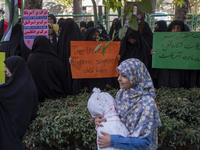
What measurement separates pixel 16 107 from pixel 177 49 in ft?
9.23

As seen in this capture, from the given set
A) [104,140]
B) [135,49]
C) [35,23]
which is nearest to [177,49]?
[135,49]

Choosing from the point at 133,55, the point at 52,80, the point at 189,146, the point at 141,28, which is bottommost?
the point at 189,146

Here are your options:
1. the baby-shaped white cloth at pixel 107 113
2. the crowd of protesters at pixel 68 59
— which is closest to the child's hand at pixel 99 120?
the baby-shaped white cloth at pixel 107 113

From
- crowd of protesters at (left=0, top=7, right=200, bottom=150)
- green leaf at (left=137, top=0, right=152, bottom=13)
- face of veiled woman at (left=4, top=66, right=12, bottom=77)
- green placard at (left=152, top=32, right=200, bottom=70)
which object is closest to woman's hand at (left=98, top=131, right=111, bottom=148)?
green leaf at (left=137, top=0, right=152, bottom=13)

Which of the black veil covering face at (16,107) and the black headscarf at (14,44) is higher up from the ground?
the black headscarf at (14,44)

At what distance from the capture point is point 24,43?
5.20m

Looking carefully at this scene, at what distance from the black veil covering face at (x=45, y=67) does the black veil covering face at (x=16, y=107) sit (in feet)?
3.13

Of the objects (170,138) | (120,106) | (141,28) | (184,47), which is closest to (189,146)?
(170,138)

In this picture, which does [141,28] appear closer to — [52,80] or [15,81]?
[52,80]

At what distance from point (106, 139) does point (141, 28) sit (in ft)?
10.8

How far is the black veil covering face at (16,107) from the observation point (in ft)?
10.1

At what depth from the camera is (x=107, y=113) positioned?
2.10 m

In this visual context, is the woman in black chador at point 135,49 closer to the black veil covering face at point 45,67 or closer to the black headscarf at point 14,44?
the black veil covering face at point 45,67

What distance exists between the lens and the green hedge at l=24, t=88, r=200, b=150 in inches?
115
